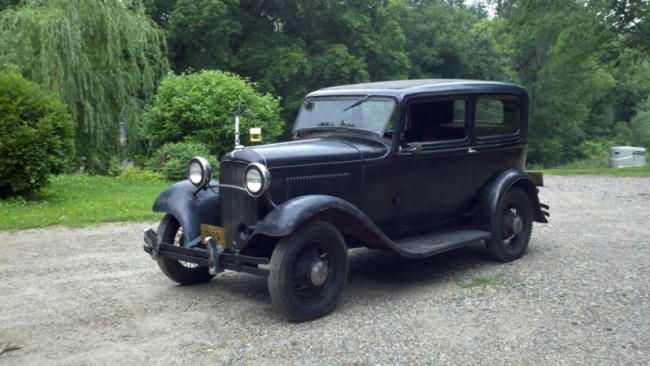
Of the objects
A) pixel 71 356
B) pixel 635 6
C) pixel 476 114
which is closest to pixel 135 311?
pixel 71 356

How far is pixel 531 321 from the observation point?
Answer: 18.1 ft

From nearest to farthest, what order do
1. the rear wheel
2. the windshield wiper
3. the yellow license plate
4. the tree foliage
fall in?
the yellow license plate
the rear wheel
the windshield wiper
the tree foliage

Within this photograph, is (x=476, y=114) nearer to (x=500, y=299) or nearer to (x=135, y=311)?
(x=500, y=299)

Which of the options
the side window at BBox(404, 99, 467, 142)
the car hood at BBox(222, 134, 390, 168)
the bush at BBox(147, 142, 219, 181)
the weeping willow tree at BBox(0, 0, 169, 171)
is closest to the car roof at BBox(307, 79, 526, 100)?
the side window at BBox(404, 99, 467, 142)

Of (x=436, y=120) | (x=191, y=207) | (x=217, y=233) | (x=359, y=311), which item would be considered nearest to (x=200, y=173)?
(x=191, y=207)

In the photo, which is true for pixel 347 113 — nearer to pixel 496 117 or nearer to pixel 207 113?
pixel 496 117

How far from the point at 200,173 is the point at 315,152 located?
1.09 m

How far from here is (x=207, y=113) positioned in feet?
49.2

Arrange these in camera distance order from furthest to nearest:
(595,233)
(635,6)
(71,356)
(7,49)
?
(635,6)
(7,49)
(595,233)
(71,356)

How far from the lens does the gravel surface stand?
485 centimetres

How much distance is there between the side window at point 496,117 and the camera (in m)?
7.48

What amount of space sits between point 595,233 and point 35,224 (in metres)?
7.53

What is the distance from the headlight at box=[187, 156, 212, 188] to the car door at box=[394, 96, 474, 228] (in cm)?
178

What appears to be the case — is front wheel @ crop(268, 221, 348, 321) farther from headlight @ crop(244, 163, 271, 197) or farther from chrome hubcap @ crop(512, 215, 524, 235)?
chrome hubcap @ crop(512, 215, 524, 235)
